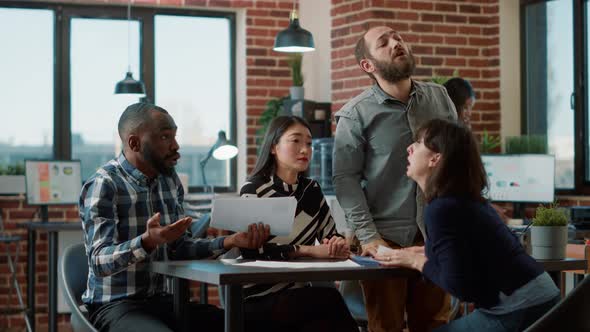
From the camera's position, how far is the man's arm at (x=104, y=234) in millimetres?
2498

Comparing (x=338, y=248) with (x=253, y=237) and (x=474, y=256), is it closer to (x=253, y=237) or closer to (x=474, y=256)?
(x=253, y=237)

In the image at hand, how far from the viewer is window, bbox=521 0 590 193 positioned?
236 inches

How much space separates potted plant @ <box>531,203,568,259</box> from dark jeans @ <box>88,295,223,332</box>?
1000mm

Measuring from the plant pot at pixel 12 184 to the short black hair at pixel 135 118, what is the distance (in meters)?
3.70

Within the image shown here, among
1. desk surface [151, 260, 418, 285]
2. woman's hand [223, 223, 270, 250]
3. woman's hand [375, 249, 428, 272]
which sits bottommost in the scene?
desk surface [151, 260, 418, 285]

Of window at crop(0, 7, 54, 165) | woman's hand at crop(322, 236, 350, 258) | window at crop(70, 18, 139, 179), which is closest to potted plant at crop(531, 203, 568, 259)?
woman's hand at crop(322, 236, 350, 258)

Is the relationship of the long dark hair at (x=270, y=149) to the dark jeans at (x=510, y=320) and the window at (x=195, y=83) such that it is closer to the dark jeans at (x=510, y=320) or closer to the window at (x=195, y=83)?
the dark jeans at (x=510, y=320)

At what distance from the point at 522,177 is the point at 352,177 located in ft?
9.28

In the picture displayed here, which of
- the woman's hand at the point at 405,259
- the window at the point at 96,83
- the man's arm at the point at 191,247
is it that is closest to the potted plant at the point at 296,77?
the window at the point at 96,83

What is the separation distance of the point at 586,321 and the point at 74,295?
153 centimetres

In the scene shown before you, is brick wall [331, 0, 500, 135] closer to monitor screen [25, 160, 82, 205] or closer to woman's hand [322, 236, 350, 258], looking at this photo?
monitor screen [25, 160, 82, 205]

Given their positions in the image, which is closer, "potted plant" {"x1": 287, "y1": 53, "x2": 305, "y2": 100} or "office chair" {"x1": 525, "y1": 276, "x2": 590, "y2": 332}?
"office chair" {"x1": 525, "y1": 276, "x2": 590, "y2": 332}

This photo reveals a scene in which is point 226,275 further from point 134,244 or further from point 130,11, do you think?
point 130,11

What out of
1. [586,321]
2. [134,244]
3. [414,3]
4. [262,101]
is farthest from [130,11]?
[586,321]
